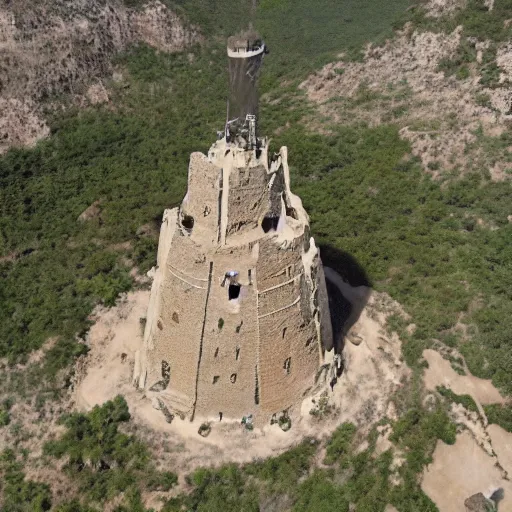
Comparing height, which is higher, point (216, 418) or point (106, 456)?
point (216, 418)

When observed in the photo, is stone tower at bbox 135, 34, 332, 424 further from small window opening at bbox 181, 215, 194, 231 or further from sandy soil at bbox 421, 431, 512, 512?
sandy soil at bbox 421, 431, 512, 512

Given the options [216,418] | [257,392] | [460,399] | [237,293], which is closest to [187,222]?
[237,293]

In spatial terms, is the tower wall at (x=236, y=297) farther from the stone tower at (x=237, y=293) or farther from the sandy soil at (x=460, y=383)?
the sandy soil at (x=460, y=383)

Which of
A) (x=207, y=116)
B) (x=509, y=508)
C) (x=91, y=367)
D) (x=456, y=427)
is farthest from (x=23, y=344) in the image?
(x=207, y=116)

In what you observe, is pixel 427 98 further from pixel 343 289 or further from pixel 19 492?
pixel 19 492

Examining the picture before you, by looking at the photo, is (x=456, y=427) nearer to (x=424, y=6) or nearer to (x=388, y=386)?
(x=388, y=386)

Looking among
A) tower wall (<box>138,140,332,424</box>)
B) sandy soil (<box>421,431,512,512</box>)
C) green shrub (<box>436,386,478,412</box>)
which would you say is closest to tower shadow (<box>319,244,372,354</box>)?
green shrub (<box>436,386,478,412</box>)

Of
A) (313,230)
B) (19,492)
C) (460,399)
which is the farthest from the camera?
(313,230)

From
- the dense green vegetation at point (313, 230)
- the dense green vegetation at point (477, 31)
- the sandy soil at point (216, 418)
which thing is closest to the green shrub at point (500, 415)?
the dense green vegetation at point (313, 230)
